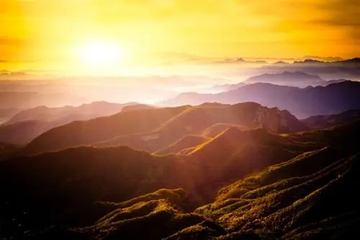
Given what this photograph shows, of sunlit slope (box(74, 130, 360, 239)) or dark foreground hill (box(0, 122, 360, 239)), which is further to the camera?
dark foreground hill (box(0, 122, 360, 239))

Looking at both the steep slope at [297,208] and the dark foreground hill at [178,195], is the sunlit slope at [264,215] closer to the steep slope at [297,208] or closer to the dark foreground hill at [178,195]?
the steep slope at [297,208]

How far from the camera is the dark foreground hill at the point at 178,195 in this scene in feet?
315

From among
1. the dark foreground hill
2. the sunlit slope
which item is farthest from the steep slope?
the dark foreground hill

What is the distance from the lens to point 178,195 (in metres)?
140

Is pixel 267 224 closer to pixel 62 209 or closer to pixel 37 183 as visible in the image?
pixel 62 209

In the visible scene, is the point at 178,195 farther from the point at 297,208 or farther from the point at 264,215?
the point at 297,208

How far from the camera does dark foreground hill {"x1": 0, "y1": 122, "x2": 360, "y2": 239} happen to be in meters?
96.1

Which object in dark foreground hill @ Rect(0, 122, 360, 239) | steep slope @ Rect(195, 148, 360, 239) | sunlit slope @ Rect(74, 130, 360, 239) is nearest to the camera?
steep slope @ Rect(195, 148, 360, 239)

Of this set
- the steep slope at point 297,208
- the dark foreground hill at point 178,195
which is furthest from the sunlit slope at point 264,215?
the dark foreground hill at point 178,195

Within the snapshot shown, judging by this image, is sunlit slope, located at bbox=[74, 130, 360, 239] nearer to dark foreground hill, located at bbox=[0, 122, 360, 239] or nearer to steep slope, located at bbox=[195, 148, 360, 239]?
steep slope, located at bbox=[195, 148, 360, 239]

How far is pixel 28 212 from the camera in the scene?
13050 cm

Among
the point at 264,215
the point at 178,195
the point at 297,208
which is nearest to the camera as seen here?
the point at 297,208

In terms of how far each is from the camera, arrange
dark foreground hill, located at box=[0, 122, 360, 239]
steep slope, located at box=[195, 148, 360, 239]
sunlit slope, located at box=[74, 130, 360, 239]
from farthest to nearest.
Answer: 1. dark foreground hill, located at box=[0, 122, 360, 239]
2. sunlit slope, located at box=[74, 130, 360, 239]
3. steep slope, located at box=[195, 148, 360, 239]

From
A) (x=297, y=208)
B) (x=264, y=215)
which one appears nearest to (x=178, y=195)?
(x=264, y=215)
